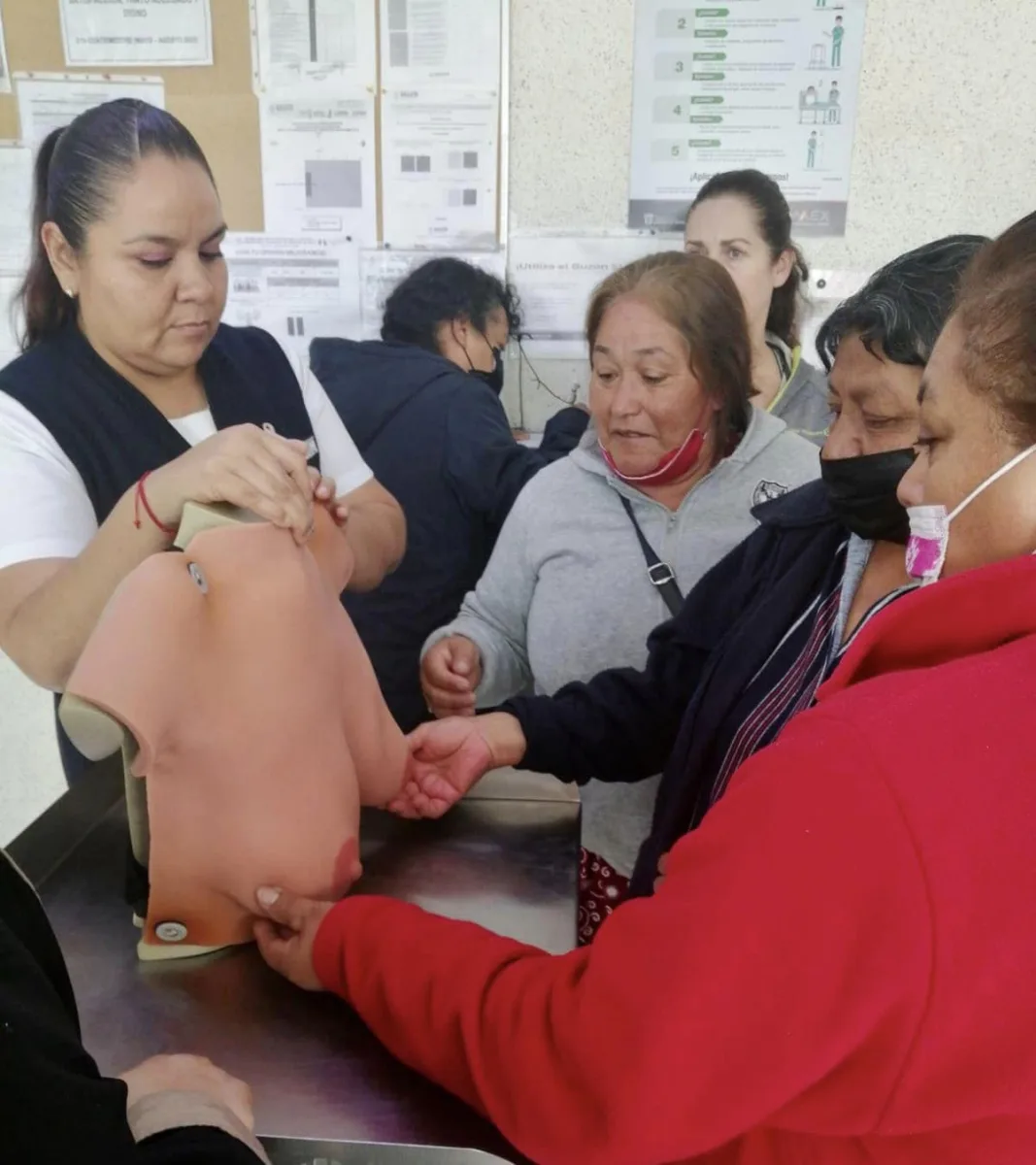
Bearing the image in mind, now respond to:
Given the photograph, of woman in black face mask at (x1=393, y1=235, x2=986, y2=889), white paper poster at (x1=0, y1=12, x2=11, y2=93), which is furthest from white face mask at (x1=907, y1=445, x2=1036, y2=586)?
white paper poster at (x1=0, y1=12, x2=11, y2=93)

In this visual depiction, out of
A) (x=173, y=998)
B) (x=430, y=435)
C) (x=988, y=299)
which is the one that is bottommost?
(x=173, y=998)

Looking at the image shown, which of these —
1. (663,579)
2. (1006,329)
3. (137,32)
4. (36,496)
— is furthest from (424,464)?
(1006,329)

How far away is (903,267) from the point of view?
0.71 metres

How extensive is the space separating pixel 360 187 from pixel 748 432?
1.58ft

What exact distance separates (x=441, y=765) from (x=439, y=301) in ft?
1.60

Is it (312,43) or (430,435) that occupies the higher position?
(312,43)

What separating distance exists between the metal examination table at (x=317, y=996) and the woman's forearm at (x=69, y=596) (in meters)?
0.12

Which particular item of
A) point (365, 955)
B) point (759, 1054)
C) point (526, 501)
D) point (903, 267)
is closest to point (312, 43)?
point (526, 501)

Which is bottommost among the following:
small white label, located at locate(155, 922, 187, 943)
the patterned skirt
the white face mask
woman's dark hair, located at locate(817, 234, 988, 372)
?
the patterned skirt

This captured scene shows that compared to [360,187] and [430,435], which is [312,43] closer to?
[360,187]

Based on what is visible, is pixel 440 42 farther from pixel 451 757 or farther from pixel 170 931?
pixel 170 931

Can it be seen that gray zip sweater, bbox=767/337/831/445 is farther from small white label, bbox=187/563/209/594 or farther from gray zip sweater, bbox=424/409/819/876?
small white label, bbox=187/563/209/594

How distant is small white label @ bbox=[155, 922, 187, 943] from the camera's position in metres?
0.64

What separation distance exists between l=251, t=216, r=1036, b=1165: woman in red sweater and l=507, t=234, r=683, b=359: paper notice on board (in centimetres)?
54
